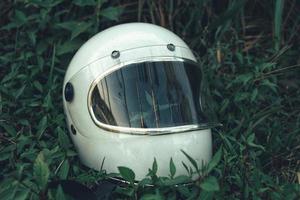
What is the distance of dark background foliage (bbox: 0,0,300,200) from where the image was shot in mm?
1938

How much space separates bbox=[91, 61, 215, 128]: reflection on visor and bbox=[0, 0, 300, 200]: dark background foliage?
0.63ft

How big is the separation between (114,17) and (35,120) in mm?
630

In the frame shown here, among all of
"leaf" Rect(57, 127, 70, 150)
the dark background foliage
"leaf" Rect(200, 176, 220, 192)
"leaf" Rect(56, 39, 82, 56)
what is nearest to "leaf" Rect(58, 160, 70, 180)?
the dark background foliage

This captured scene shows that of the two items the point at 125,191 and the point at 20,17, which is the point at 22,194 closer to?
the point at 125,191

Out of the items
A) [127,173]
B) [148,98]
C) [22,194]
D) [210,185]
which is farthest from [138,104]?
[22,194]

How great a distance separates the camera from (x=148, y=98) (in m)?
2.01

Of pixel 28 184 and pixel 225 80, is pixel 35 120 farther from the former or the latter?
pixel 225 80

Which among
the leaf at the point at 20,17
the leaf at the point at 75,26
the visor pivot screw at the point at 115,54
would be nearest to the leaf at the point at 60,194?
the visor pivot screw at the point at 115,54

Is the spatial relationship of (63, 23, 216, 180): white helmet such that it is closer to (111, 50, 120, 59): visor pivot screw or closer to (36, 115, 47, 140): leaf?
(111, 50, 120, 59): visor pivot screw

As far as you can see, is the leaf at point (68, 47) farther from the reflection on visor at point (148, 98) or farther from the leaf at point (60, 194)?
the leaf at point (60, 194)

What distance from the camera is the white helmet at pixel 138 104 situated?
2.00 m

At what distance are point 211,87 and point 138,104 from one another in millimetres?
734

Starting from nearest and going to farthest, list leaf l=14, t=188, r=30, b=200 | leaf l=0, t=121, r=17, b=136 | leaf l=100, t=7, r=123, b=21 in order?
1. leaf l=14, t=188, r=30, b=200
2. leaf l=0, t=121, r=17, b=136
3. leaf l=100, t=7, r=123, b=21

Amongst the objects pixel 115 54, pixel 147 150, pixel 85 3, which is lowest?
pixel 147 150
